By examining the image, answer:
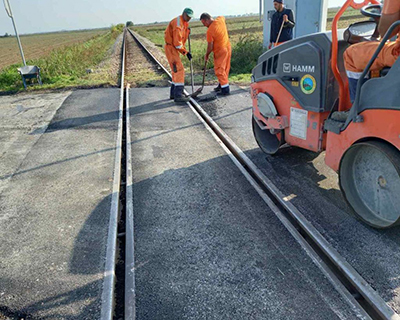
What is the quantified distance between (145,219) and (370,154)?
6.74 ft

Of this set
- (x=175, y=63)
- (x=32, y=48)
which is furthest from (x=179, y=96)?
(x=32, y=48)

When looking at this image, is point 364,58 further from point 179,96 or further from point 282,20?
point 179,96

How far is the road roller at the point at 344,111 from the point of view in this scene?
2430 millimetres

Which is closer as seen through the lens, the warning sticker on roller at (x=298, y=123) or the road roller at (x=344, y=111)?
the road roller at (x=344, y=111)

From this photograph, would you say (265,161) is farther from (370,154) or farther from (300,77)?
(370,154)

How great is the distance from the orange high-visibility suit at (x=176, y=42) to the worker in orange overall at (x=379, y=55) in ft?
15.6

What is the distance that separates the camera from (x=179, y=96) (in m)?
7.53

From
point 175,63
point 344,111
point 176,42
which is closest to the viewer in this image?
point 344,111

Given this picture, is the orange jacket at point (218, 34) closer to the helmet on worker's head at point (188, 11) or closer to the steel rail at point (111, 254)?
the helmet on worker's head at point (188, 11)

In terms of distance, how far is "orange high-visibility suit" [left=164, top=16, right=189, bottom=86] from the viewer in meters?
6.81

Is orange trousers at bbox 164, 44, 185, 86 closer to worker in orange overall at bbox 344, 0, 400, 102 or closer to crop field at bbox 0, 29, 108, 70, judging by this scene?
worker in orange overall at bbox 344, 0, 400, 102

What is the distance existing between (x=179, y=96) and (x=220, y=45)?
141cm

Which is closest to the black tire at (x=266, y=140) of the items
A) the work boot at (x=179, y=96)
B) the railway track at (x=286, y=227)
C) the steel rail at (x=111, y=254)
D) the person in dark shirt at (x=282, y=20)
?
the railway track at (x=286, y=227)

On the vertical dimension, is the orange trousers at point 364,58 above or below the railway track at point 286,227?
above
